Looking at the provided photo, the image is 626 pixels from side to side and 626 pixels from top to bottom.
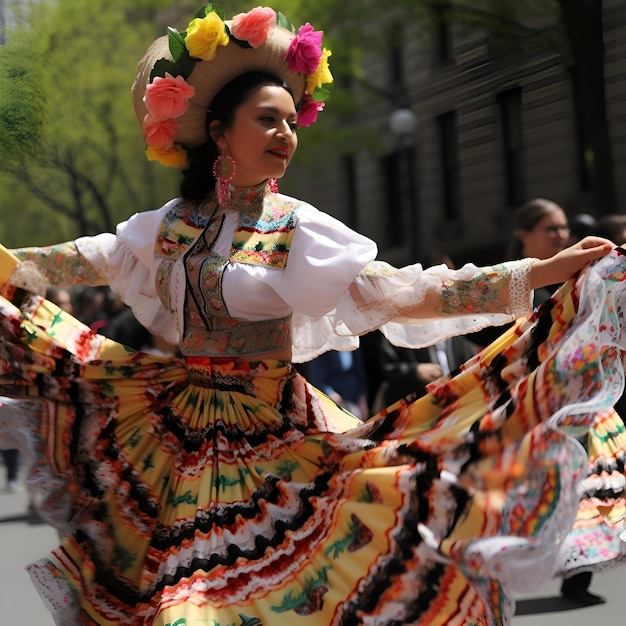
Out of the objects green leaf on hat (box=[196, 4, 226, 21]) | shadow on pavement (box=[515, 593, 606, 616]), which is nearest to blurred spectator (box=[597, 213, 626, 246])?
shadow on pavement (box=[515, 593, 606, 616])

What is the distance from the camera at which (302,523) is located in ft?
10.5

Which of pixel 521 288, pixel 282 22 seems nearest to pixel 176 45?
pixel 282 22

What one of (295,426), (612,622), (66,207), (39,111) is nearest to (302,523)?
(295,426)

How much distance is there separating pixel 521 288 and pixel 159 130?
1253mm

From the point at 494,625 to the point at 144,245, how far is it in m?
1.66

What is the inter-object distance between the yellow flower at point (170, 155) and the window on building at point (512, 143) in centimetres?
269

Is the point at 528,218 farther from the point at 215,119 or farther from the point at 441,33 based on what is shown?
the point at 441,33

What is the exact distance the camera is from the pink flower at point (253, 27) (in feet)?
11.5

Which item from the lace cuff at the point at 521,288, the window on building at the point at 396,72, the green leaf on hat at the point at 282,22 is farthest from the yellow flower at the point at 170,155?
the window on building at the point at 396,72

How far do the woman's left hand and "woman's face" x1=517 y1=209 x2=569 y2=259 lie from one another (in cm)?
267

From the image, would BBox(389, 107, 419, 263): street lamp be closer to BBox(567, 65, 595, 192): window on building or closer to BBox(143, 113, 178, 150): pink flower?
BBox(567, 65, 595, 192): window on building

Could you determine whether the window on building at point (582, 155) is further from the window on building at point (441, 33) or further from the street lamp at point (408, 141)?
the street lamp at point (408, 141)

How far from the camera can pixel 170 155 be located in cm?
381

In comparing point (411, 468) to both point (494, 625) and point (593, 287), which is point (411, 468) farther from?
point (593, 287)
